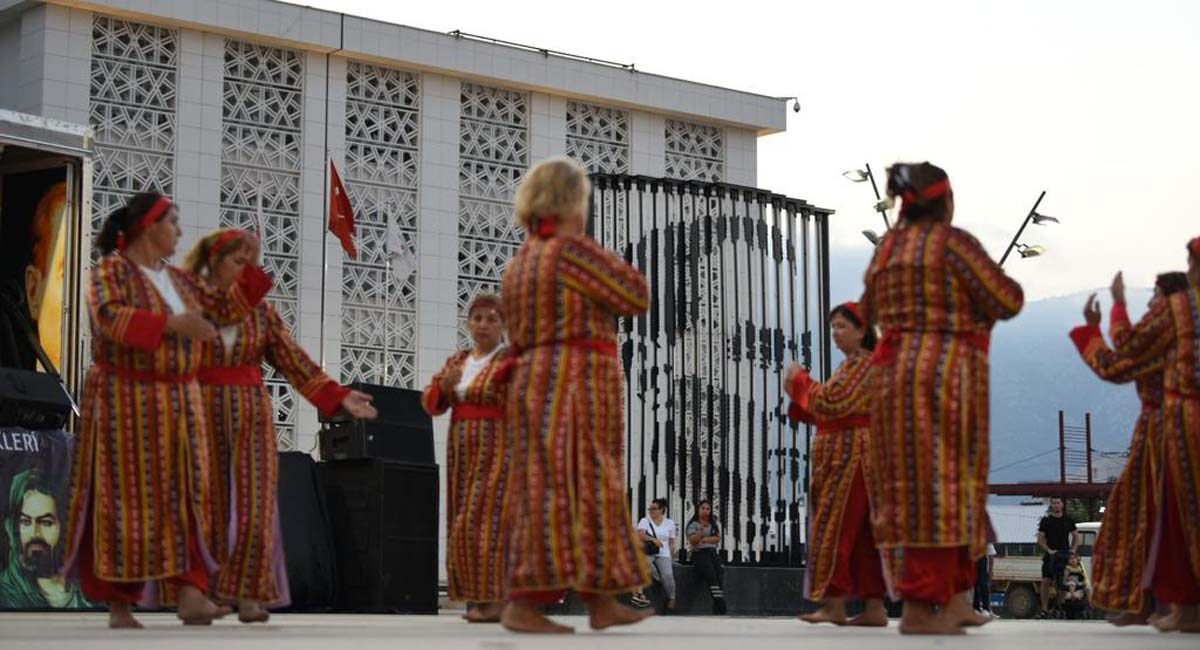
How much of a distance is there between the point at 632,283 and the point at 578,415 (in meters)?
0.44

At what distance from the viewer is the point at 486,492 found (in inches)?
322

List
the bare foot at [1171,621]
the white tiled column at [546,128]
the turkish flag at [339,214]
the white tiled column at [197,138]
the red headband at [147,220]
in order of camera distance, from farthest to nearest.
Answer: the white tiled column at [546,128], the white tiled column at [197,138], the turkish flag at [339,214], the bare foot at [1171,621], the red headband at [147,220]

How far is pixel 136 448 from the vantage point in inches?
250

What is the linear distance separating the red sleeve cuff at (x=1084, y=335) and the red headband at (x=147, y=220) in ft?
11.5

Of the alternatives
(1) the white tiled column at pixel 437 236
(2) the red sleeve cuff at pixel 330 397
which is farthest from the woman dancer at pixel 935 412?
(1) the white tiled column at pixel 437 236

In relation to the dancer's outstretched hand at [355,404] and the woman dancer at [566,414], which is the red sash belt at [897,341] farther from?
the dancer's outstretched hand at [355,404]

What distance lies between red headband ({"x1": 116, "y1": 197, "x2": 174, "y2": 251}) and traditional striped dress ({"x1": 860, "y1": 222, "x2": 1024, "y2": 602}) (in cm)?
258

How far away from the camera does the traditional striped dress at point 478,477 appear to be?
8055 millimetres

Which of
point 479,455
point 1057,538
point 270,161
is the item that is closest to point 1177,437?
point 479,455

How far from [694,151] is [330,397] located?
24.1m

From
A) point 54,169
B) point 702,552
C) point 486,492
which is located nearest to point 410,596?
point 486,492

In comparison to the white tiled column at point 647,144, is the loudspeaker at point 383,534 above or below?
below

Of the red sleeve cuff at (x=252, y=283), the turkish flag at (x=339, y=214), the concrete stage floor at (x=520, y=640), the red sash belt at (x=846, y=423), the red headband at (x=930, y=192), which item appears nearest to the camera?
the concrete stage floor at (x=520, y=640)

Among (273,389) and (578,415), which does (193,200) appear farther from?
(578,415)
